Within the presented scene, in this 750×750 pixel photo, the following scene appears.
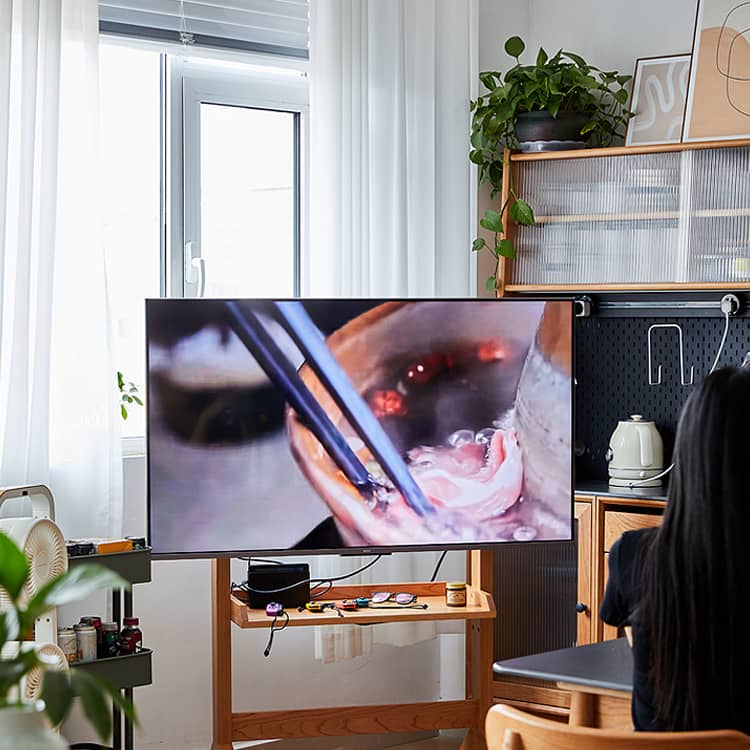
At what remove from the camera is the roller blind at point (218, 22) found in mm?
3547

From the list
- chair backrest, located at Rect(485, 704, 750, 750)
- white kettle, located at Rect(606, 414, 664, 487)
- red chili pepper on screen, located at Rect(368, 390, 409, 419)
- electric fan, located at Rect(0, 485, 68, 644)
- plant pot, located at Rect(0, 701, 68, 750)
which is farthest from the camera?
white kettle, located at Rect(606, 414, 664, 487)

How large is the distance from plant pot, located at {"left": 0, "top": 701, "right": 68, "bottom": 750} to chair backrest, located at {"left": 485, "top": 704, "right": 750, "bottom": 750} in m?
0.78

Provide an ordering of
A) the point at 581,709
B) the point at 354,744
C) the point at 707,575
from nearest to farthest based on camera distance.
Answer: the point at 707,575 < the point at 581,709 < the point at 354,744

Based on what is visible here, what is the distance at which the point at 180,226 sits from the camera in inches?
147

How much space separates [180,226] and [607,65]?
150 centimetres

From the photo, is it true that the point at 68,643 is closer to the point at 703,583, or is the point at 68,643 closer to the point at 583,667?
the point at 583,667

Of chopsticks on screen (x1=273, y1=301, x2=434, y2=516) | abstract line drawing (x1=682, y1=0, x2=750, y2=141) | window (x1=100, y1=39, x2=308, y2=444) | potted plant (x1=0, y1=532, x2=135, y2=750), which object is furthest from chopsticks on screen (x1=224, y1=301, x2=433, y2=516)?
potted plant (x1=0, y1=532, x2=135, y2=750)

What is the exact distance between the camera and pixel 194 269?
12.3 ft

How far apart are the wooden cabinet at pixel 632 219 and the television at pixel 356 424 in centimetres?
52

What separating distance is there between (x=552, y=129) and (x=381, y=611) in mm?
1596

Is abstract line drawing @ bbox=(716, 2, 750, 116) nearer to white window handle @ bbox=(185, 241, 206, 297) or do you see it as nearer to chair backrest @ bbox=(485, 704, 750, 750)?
white window handle @ bbox=(185, 241, 206, 297)

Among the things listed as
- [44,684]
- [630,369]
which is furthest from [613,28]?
[44,684]

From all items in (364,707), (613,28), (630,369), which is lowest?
(364,707)

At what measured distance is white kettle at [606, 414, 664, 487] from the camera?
370 centimetres
